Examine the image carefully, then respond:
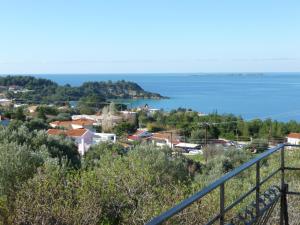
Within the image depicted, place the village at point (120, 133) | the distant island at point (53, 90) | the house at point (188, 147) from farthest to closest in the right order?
the distant island at point (53, 90) → the house at point (188, 147) → the village at point (120, 133)

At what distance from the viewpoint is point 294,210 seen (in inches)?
164

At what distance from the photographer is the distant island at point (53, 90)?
82.9 meters

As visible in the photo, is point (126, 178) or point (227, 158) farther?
point (227, 158)

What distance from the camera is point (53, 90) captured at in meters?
90.3

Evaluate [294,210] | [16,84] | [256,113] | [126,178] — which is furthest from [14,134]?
[16,84]

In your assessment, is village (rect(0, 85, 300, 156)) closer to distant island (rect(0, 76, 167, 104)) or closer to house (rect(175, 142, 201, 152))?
house (rect(175, 142, 201, 152))

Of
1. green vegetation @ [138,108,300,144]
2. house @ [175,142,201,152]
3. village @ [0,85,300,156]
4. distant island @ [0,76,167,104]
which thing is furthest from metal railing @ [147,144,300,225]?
distant island @ [0,76,167,104]

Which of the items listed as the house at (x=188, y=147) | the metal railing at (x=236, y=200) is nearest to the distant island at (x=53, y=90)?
the house at (x=188, y=147)

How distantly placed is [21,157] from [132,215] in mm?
3706

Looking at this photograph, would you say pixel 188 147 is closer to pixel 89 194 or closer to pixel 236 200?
pixel 89 194

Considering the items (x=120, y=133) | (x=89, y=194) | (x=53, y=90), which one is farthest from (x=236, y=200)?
(x=53, y=90)

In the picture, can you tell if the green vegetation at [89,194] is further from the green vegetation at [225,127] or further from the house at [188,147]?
the green vegetation at [225,127]

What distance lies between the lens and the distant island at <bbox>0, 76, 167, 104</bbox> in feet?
272

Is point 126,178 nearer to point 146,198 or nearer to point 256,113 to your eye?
point 146,198
